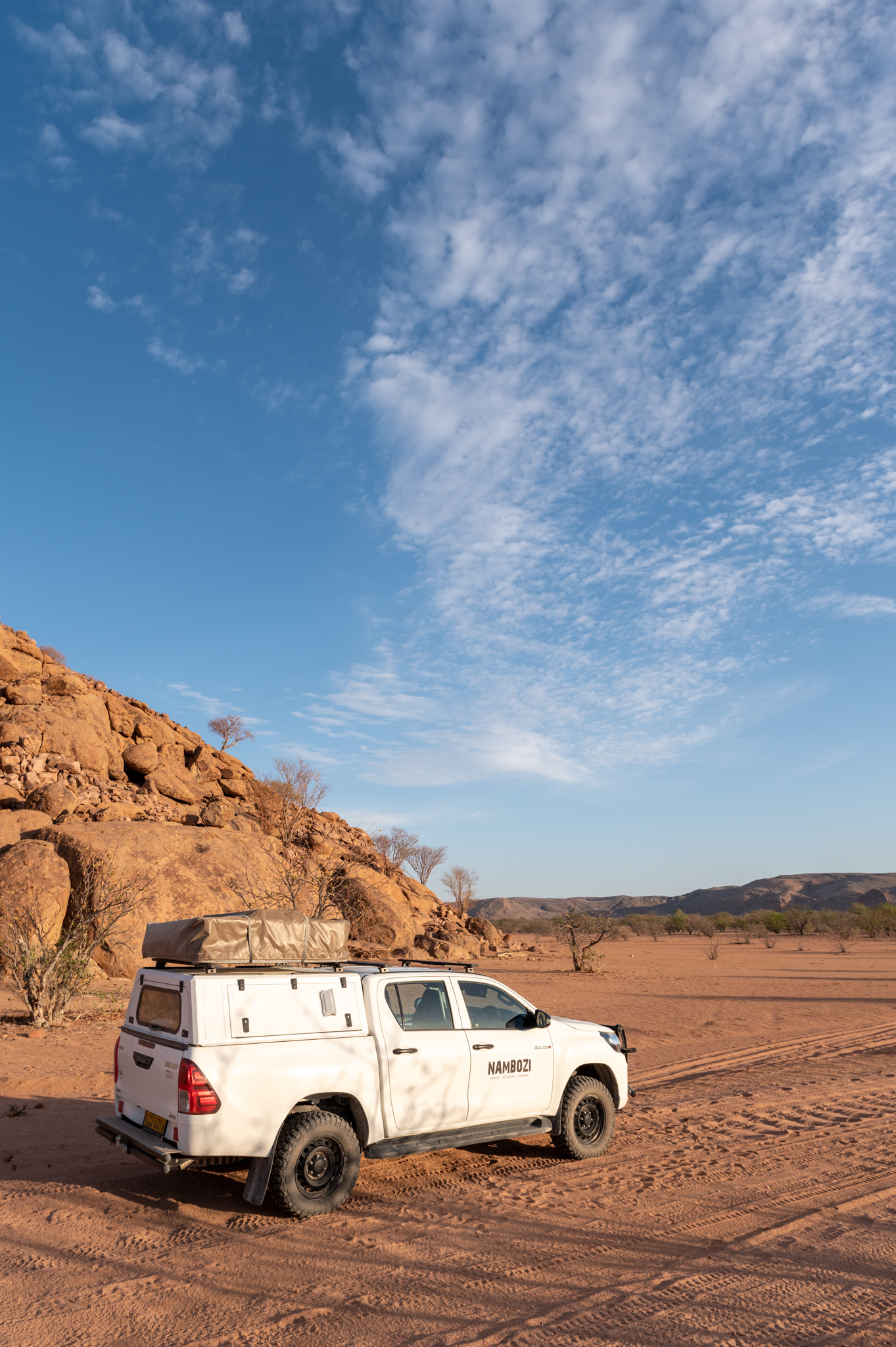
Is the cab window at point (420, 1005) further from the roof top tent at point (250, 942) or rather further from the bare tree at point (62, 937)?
the bare tree at point (62, 937)

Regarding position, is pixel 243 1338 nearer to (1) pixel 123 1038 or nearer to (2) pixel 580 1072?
(1) pixel 123 1038

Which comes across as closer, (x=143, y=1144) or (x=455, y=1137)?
(x=143, y=1144)

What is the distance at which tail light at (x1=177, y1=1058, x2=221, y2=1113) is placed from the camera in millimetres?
5570

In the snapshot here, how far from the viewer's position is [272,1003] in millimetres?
6117

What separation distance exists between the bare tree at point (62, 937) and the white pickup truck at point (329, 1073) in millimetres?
9201

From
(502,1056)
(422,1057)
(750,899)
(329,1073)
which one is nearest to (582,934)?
(502,1056)

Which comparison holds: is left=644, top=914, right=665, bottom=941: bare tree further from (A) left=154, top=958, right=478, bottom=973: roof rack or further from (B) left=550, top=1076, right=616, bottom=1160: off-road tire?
(A) left=154, top=958, right=478, bottom=973: roof rack

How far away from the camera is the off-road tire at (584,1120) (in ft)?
24.7

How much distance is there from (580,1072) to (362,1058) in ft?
8.52

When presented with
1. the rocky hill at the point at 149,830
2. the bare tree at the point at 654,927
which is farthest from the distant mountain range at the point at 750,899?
the rocky hill at the point at 149,830

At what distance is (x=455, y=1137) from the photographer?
678 centimetres

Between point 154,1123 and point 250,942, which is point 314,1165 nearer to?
point 154,1123

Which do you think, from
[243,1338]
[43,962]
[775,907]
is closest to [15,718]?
[43,962]

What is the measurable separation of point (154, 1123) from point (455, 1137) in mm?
2389
